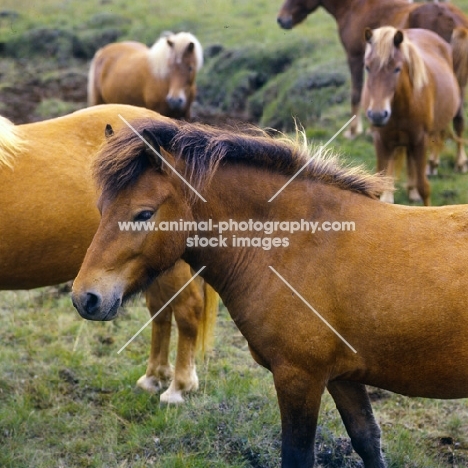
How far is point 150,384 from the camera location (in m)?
4.77

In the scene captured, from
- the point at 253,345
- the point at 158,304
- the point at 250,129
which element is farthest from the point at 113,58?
the point at 253,345

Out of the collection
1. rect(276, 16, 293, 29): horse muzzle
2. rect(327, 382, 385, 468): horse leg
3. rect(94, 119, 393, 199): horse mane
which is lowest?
rect(276, 16, 293, 29): horse muzzle

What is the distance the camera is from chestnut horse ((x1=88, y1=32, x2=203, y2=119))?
9.37 m

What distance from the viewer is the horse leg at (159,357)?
4762mm

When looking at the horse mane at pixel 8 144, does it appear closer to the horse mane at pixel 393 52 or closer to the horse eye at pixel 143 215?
the horse eye at pixel 143 215

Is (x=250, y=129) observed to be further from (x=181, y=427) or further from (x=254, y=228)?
(x=181, y=427)

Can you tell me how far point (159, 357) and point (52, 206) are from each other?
1.43 m

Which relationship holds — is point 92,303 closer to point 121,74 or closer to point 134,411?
point 134,411

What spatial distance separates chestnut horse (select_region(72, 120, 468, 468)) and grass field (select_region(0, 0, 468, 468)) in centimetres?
31

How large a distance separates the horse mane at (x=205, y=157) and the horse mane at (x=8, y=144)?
1.31m

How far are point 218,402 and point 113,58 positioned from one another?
7.91 m

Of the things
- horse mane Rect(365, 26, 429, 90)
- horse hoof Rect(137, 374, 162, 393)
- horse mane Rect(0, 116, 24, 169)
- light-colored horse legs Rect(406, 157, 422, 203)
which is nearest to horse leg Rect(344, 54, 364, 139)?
light-colored horse legs Rect(406, 157, 422, 203)

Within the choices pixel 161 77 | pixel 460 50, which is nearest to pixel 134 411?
pixel 161 77

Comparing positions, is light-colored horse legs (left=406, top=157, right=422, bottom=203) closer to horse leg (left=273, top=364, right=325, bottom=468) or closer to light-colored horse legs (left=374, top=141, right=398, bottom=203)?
light-colored horse legs (left=374, top=141, right=398, bottom=203)
